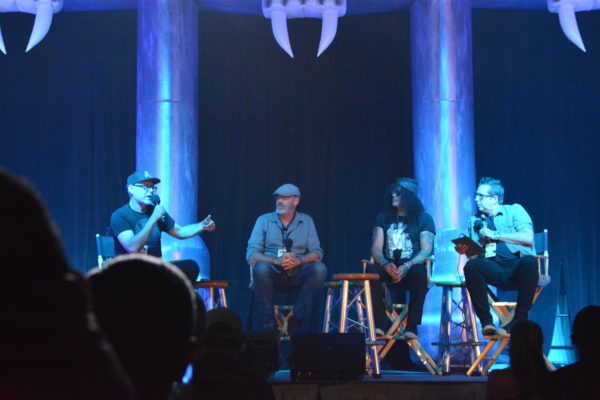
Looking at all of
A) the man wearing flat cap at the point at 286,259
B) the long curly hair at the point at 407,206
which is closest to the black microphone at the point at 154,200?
the man wearing flat cap at the point at 286,259

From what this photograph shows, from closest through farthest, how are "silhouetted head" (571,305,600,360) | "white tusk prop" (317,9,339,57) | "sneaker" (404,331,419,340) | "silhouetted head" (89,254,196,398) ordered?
"silhouetted head" (89,254,196,398) < "silhouetted head" (571,305,600,360) < "sneaker" (404,331,419,340) < "white tusk prop" (317,9,339,57)

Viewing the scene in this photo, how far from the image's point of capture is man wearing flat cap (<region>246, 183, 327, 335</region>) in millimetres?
5551

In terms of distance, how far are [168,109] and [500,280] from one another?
2.78 metres

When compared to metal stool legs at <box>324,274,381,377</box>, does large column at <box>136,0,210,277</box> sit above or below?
above

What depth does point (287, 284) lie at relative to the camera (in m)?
5.71

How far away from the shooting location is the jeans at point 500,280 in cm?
512

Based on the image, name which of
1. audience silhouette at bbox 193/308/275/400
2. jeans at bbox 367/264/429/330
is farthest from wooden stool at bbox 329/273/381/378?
audience silhouette at bbox 193/308/275/400

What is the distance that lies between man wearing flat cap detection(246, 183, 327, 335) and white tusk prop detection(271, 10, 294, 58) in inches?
42.3

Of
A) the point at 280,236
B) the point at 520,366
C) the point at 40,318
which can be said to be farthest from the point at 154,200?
the point at 40,318

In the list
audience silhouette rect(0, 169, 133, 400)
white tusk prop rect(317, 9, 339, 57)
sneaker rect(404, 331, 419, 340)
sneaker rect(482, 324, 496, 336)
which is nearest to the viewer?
audience silhouette rect(0, 169, 133, 400)

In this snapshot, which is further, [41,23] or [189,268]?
[41,23]

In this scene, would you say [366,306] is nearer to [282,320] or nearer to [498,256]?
[282,320]

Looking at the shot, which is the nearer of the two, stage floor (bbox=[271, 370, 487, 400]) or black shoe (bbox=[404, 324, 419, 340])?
stage floor (bbox=[271, 370, 487, 400])

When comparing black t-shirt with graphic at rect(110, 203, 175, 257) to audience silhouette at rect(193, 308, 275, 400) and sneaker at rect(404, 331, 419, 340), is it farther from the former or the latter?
audience silhouette at rect(193, 308, 275, 400)
